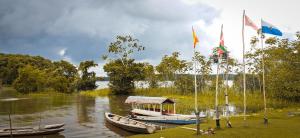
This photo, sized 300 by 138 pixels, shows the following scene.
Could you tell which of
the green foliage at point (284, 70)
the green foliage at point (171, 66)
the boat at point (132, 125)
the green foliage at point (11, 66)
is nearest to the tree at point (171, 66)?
the green foliage at point (171, 66)

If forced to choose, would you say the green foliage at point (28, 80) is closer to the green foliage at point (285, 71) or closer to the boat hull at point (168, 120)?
the boat hull at point (168, 120)

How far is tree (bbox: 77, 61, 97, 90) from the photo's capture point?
9909 cm

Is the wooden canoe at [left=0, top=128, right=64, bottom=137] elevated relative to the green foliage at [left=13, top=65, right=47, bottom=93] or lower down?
lower down

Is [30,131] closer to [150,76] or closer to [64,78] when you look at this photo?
[150,76]

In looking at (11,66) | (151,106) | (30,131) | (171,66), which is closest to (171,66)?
(171,66)

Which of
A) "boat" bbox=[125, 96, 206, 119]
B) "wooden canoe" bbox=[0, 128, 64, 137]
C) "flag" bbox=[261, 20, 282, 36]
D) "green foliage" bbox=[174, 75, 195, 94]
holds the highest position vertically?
"flag" bbox=[261, 20, 282, 36]

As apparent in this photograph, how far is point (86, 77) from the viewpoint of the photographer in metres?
101

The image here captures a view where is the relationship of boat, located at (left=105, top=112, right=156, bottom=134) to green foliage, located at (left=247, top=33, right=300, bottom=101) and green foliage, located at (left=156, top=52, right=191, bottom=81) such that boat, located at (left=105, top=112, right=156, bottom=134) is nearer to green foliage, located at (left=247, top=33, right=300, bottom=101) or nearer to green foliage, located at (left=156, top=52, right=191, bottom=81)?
green foliage, located at (left=247, top=33, right=300, bottom=101)

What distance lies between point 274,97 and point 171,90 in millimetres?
33283

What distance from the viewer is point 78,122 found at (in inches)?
1495

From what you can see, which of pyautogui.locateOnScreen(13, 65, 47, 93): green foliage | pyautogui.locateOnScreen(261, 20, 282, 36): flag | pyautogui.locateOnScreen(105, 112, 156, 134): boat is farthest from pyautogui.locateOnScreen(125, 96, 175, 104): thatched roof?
pyautogui.locateOnScreen(13, 65, 47, 93): green foliage

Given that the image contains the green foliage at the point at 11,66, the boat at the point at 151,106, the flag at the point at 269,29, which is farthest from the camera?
the green foliage at the point at 11,66

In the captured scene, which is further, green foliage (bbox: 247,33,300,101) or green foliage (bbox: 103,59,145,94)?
green foliage (bbox: 103,59,145,94)

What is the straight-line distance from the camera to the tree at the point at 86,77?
99.1 meters
